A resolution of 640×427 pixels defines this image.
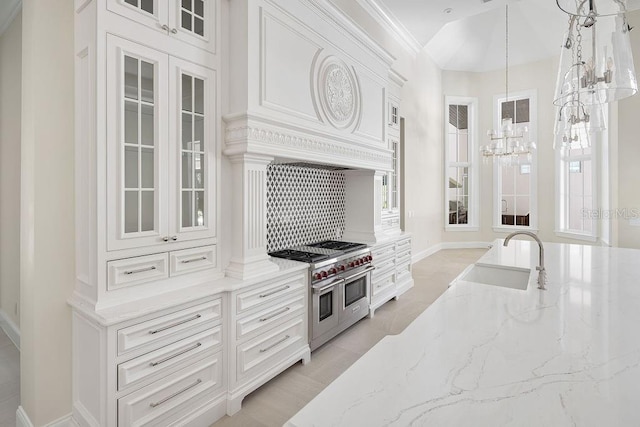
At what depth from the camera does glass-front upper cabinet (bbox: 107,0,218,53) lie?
74.8 inches

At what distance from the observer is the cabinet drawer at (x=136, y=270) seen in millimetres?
1832

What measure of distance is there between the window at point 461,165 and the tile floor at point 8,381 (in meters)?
8.01

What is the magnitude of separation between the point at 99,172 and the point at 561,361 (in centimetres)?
221

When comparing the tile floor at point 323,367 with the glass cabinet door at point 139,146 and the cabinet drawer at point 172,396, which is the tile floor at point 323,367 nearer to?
the cabinet drawer at point 172,396

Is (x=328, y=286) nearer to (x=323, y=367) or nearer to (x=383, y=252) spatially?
(x=323, y=367)

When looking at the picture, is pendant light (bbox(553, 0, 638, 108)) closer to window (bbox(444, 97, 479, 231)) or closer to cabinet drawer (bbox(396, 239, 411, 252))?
cabinet drawer (bbox(396, 239, 411, 252))

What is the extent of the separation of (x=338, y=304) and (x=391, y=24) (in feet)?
15.5

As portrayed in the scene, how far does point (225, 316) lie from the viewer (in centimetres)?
222

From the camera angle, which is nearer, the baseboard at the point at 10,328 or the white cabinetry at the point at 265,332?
the white cabinetry at the point at 265,332

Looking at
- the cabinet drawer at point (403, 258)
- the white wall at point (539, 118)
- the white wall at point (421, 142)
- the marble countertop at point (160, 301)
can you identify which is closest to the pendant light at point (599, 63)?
the marble countertop at point (160, 301)

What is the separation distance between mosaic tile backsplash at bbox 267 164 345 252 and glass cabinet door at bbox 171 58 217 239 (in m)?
0.93

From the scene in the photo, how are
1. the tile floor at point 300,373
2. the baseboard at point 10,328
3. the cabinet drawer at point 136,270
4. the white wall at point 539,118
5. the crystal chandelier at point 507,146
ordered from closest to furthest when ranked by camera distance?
1. the cabinet drawer at point 136,270
2. the tile floor at point 300,373
3. the baseboard at point 10,328
4. the crystal chandelier at point 507,146
5. the white wall at point 539,118

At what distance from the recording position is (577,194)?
6.95 meters

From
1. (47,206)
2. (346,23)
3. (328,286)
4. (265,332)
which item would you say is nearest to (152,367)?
(265,332)
